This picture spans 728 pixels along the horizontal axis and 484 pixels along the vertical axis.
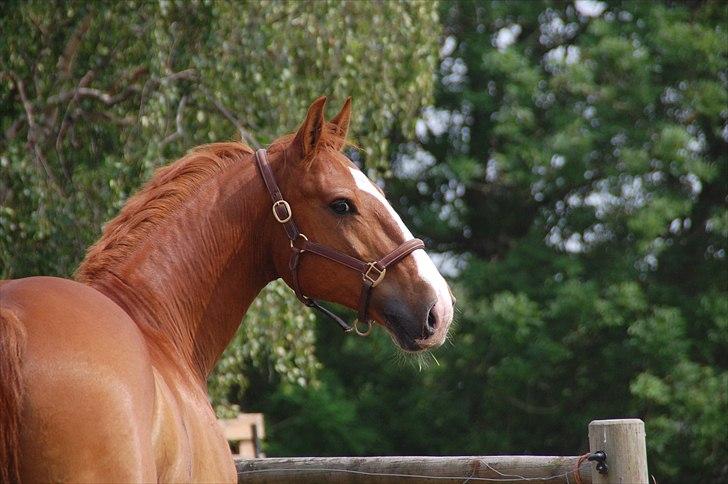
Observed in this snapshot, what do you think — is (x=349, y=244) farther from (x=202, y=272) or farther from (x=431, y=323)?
(x=202, y=272)

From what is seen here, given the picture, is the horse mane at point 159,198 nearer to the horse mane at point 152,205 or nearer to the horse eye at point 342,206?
the horse mane at point 152,205

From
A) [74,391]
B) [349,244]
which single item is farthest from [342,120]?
[74,391]

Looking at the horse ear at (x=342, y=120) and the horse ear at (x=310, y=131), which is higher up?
the horse ear at (x=342, y=120)

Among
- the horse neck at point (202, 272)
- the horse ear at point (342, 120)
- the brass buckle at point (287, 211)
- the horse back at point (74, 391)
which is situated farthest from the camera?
the horse ear at point (342, 120)

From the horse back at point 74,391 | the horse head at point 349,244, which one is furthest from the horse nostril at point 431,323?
the horse back at point 74,391

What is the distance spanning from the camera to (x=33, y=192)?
22.7ft

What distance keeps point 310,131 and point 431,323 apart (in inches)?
30.6

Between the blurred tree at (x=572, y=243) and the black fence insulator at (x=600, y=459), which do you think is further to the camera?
the blurred tree at (x=572, y=243)

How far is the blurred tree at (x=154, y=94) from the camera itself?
7.17 metres

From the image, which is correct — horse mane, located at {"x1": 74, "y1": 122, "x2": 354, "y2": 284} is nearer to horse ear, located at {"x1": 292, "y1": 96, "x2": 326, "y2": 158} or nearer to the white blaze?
horse ear, located at {"x1": 292, "y1": 96, "x2": 326, "y2": 158}

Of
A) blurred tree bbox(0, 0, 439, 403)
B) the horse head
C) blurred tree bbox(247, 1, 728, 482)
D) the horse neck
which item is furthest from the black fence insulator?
blurred tree bbox(247, 1, 728, 482)

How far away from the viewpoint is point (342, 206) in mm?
3469

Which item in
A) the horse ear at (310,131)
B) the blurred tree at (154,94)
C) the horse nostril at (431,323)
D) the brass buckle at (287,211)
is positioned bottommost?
the horse nostril at (431,323)

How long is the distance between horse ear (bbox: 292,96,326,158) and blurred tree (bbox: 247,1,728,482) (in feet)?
27.8
